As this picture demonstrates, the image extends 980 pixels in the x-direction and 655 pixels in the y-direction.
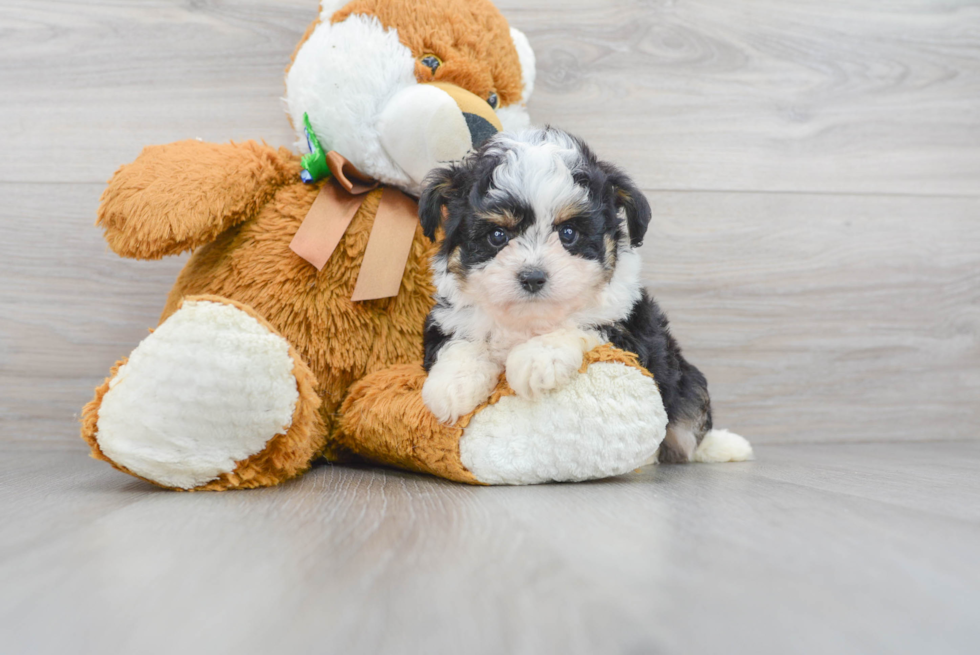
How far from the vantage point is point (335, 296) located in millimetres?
1276

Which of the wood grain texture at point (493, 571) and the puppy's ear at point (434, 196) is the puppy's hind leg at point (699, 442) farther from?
the puppy's ear at point (434, 196)

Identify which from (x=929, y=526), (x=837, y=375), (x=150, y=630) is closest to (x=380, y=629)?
(x=150, y=630)

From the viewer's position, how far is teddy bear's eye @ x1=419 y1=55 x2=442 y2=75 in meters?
1.27

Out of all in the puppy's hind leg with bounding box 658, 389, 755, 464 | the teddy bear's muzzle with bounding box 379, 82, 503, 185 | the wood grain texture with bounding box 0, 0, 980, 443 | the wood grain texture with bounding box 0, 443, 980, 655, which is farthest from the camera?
the wood grain texture with bounding box 0, 0, 980, 443

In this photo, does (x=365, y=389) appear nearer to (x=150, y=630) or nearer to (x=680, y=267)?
(x=150, y=630)

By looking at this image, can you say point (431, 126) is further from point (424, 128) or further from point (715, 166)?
point (715, 166)

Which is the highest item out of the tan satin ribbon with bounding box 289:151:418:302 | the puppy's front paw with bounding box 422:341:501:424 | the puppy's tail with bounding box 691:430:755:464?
the tan satin ribbon with bounding box 289:151:418:302

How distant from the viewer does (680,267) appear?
1.72 meters

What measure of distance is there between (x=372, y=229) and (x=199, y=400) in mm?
462

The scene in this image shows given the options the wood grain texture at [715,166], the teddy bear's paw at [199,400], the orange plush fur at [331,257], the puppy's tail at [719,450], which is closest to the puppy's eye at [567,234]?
the orange plush fur at [331,257]

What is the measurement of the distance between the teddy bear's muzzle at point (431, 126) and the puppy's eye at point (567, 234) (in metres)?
0.28

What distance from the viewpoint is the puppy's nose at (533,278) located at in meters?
0.98

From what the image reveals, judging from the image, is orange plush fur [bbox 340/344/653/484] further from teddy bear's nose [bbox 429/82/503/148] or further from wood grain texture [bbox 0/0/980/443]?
wood grain texture [bbox 0/0/980/443]

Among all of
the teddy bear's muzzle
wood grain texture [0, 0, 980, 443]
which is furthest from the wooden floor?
the teddy bear's muzzle
